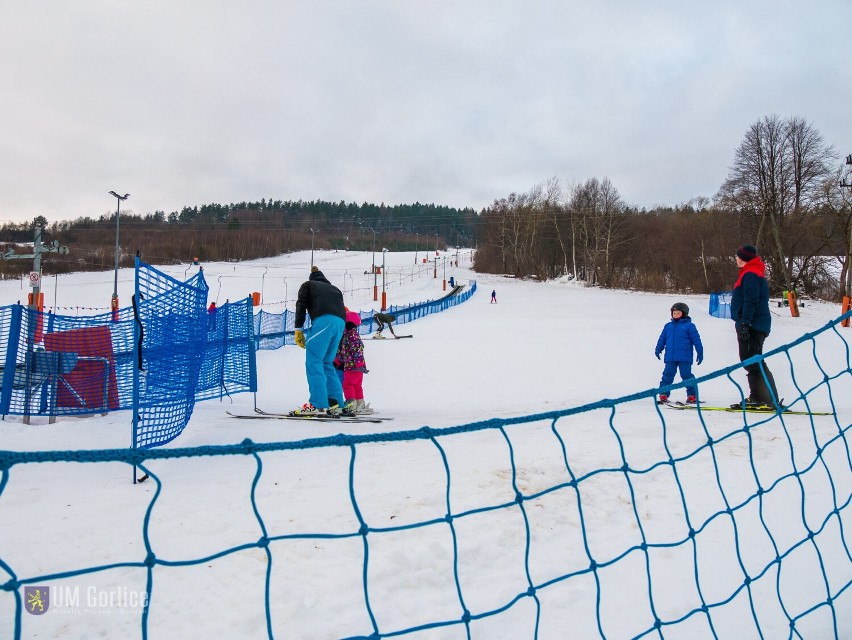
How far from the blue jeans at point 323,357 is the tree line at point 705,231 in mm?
26634

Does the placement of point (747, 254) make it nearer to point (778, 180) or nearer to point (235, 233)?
point (778, 180)

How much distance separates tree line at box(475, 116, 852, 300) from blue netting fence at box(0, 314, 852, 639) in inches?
Result: 1056

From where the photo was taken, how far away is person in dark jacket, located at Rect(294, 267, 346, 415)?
6.00 metres

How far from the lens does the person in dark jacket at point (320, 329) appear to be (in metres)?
6.00

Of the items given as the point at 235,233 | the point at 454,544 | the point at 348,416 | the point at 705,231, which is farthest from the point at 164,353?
the point at 235,233

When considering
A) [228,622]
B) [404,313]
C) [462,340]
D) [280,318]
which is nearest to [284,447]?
[228,622]

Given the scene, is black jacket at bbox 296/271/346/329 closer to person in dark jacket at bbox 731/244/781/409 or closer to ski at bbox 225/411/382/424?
ski at bbox 225/411/382/424

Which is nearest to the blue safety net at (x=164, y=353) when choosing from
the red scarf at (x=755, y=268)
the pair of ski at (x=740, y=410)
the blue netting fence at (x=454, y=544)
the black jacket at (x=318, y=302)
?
the blue netting fence at (x=454, y=544)

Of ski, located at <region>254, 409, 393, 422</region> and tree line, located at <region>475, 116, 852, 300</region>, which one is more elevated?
tree line, located at <region>475, 116, 852, 300</region>

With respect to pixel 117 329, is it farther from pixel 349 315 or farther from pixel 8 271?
pixel 8 271

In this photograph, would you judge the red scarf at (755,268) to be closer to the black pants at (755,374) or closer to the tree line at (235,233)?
the black pants at (755,374)

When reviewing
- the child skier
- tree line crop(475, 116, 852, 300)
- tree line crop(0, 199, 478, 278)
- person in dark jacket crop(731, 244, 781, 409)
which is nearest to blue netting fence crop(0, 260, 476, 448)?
the child skier

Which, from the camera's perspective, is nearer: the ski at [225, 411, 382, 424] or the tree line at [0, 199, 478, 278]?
the ski at [225, 411, 382, 424]

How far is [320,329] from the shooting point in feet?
19.7
